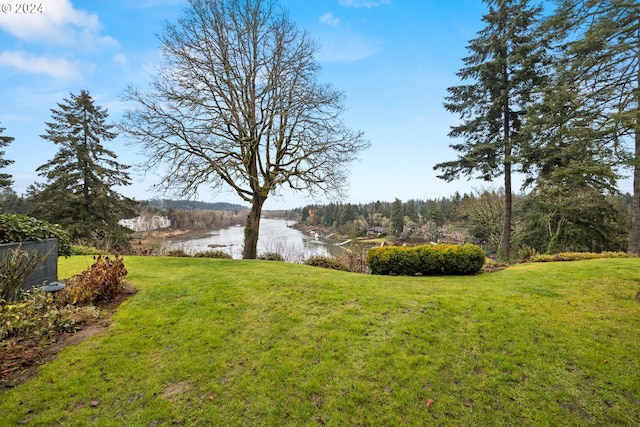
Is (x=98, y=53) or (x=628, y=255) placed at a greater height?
(x=98, y=53)

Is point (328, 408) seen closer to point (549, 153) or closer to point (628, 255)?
point (628, 255)

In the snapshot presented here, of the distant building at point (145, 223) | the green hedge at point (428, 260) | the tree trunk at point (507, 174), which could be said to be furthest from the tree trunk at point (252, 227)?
the distant building at point (145, 223)

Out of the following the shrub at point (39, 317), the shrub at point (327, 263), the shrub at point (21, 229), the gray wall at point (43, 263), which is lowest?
the shrub at point (327, 263)

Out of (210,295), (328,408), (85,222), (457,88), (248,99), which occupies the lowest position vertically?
(328,408)

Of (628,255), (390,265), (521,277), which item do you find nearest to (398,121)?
(390,265)

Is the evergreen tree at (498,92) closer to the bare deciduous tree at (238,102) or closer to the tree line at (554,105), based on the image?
the tree line at (554,105)

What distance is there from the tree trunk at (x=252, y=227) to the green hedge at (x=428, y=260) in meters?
4.67

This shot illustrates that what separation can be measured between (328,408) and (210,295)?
325cm

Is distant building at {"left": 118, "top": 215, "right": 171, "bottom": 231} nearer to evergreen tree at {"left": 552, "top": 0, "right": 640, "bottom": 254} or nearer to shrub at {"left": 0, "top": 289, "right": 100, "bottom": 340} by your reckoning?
shrub at {"left": 0, "top": 289, "right": 100, "bottom": 340}

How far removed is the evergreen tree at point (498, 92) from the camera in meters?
11.5

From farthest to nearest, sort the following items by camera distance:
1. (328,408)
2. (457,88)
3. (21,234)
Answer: (457,88) → (21,234) → (328,408)

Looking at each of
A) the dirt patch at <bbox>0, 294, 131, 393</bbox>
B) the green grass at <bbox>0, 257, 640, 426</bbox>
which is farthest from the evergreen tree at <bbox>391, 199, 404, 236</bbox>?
the dirt patch at <bbox>0, 294, 131, 393</bbox>

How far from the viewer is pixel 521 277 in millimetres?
6113

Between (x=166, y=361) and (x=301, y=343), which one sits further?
(x=301, y=343)
